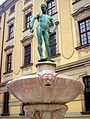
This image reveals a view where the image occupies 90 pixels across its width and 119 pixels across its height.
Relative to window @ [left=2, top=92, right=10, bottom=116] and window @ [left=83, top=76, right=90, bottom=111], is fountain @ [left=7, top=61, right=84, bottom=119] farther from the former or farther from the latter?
window @ [left=2, top=92, right=10, bottom=116]

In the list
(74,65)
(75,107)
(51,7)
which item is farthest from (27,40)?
(75,107)

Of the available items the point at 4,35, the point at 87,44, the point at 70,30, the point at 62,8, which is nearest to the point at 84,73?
the point at 87,44

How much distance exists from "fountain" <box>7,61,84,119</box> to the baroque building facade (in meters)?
5.63

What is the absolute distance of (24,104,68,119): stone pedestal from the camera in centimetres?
680

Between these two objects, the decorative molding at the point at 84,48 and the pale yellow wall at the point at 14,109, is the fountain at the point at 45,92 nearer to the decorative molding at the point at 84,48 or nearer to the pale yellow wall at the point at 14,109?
the decorative molding at the point at 84,48

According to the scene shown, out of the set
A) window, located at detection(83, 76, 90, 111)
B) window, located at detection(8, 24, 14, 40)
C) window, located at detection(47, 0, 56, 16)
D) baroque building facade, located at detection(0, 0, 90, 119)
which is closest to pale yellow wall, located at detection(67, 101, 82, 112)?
baroque building facade, located at detection(0, 0, 90, 119)

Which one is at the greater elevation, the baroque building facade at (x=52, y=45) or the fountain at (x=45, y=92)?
the baroque building facade at (x=52, y=45)

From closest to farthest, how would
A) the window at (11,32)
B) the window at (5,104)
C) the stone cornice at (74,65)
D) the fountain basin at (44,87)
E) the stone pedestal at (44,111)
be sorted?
the fountain basin at (44,87)
the stone pedestal at (44,111)
the stone cornice at (74,65)
the window at (5,104)
the window at (11,32)

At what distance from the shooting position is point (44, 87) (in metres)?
6.49

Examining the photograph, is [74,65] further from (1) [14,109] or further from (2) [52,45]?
(1) [14,109]

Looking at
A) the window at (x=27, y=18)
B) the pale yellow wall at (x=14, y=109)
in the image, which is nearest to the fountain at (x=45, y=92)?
the pale yellow wall at (x=14, y=109)

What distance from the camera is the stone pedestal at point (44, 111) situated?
6801mm

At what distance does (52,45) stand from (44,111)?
362 inches

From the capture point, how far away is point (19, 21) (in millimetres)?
20328
